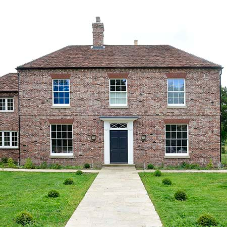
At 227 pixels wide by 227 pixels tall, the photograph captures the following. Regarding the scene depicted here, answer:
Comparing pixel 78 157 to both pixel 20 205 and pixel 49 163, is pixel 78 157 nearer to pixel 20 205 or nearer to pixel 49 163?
pixel 49 163

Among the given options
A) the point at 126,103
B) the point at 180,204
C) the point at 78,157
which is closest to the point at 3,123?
the point at 78,157

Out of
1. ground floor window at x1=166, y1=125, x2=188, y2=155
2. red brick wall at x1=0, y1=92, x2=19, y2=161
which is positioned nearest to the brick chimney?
red brick wall at x1=0, y1=92, x2=19, y2=161

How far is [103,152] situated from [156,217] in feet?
44.3

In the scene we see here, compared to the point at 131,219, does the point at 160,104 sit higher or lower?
higher

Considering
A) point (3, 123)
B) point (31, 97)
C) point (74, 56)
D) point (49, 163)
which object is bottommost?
point (49, 163)

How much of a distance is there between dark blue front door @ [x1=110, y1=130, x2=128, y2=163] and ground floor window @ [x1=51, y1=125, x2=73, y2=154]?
2775 millimetres

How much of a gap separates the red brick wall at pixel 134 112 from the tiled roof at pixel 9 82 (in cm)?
468

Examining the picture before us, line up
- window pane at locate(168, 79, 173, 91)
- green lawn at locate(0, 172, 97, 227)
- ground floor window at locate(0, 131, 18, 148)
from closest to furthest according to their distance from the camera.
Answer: green lawn at locate(0, 172, 97, 227) < window pane at locate(168, 79, 173, 91) < ground floor window at locate(0, 131, 18, 148)

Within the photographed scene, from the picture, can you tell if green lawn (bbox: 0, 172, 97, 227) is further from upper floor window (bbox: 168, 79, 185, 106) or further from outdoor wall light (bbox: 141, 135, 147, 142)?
upper floor window (bbox: 168, 79, 185, 106)

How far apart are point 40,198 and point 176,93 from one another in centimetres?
1374

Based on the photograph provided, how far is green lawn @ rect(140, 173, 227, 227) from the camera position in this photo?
875 cm

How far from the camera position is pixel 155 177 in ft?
55.6

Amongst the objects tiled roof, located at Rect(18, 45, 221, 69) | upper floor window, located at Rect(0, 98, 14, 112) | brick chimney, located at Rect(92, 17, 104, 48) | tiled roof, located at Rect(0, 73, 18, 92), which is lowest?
upper floor window, located at Rect(0, 98, 14, 112)

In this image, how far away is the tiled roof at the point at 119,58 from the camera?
2258 cm
